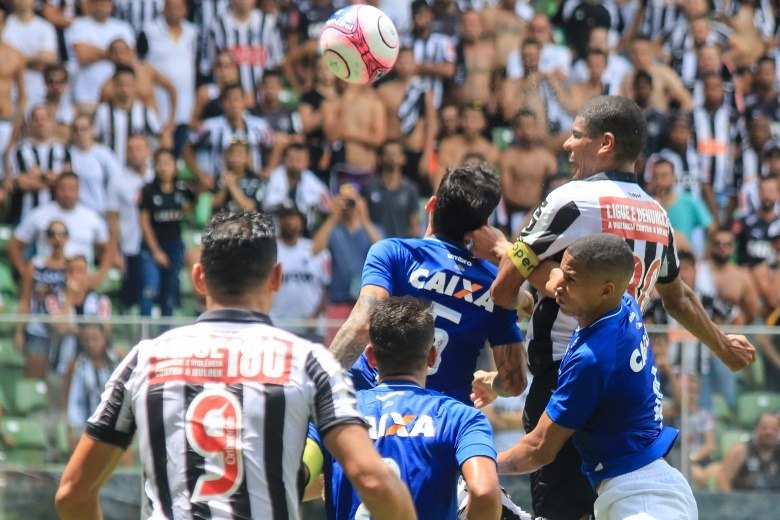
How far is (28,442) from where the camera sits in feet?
33.0

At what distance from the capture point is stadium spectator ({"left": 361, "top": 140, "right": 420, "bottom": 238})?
1378cm

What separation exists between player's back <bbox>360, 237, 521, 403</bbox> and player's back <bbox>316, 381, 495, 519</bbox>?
113 cm

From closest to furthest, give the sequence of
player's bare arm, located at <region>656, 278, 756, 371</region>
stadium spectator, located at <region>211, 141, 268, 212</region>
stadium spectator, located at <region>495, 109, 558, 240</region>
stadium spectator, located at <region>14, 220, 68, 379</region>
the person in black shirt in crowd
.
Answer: player's bare arm, located at <region>656, 278, 756, 371</region>, stadium spectator, located at <region>14, 220, 68, 379</region>, the person in black shirt in crowd, stadium spectator, located at <region>211, 141, 268, 212</region>, stadium spectator, located at <region>495, 109, 558, 240</region>

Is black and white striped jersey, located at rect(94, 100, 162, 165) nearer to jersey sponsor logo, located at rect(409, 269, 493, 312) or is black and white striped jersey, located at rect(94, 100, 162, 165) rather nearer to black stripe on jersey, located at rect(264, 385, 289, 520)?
jersey sponsor logo, located at rect(409, 269, 493, 312)

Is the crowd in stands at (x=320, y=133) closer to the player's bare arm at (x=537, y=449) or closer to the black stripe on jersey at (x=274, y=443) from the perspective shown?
the player's bare arm at (x=537, y=449)

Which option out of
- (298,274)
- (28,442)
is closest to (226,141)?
(298,274)

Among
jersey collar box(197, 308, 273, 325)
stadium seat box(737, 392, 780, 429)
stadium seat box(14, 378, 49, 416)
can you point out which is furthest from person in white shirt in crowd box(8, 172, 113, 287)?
jersey collar box(197, 308, 273, 325)

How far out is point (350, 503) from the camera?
15.6ft

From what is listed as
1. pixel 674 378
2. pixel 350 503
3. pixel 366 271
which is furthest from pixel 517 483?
pixel 350 503

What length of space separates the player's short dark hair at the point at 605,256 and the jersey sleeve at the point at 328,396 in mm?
1592

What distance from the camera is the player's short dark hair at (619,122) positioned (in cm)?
576

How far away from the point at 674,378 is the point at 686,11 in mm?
7523

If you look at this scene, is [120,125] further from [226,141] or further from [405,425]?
[405,425]

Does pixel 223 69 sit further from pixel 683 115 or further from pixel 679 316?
pixel 679 316
